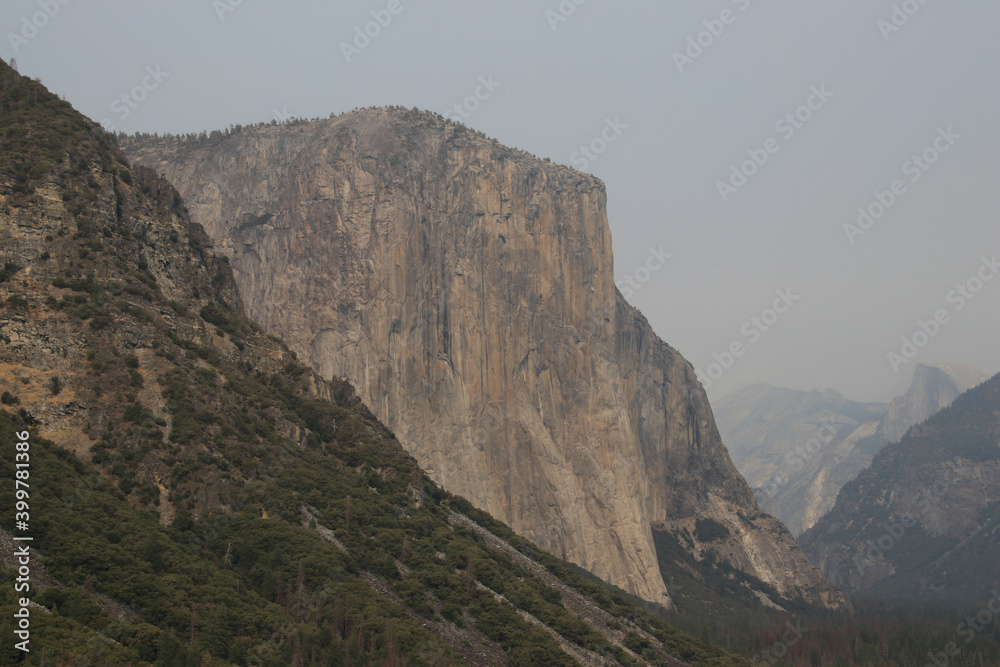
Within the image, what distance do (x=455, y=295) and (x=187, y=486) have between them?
282ft

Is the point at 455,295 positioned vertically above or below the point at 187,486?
above

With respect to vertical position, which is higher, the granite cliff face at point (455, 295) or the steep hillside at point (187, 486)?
the granite cliff face at point (455, 295)

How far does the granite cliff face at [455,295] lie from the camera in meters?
144

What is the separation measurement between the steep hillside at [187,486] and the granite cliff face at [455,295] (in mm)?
52783

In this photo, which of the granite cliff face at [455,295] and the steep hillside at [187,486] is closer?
the steep hillside at [187,486]

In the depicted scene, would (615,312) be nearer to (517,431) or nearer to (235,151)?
(517,431)

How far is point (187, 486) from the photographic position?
2621 inches

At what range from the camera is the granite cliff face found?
472 feet

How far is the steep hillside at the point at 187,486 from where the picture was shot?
54.6 meters

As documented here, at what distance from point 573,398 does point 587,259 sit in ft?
78.8

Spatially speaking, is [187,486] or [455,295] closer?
[187,486]

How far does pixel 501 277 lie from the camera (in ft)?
512

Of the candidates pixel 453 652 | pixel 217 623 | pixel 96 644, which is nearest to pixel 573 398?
pixel 453 652

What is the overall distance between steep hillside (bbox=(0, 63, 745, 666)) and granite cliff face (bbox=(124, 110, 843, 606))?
52.8 m
